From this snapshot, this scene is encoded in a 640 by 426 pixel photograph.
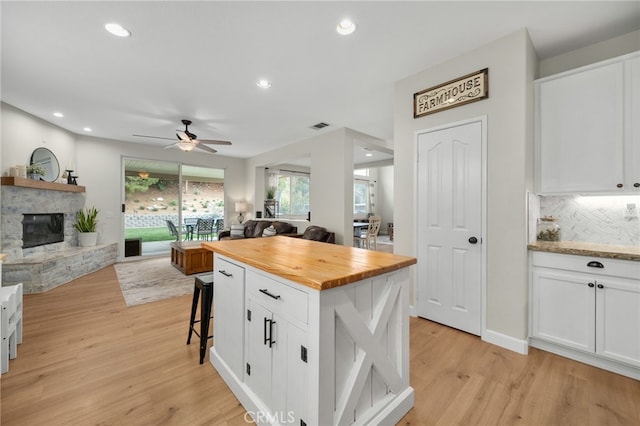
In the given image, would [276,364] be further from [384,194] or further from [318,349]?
[384,194]

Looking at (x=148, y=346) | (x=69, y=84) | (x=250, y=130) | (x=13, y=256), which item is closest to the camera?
(x=148, y=346)

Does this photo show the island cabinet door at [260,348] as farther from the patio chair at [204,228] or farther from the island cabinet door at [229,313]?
the patio chair at [204,228]

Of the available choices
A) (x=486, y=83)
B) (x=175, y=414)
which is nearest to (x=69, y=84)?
(x=175, y=414)

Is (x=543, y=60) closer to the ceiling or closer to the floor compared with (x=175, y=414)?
closer to the ceiling

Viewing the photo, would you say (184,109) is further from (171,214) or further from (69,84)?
(171,214)

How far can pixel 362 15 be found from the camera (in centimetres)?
204

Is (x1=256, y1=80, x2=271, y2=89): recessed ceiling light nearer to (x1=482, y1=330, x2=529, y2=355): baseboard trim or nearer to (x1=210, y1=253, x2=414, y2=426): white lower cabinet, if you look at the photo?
(x1=210, y1=253, x2=414, y2=426): white lower cabinet

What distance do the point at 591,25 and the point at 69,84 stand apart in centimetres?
551

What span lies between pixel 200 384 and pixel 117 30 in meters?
2.97

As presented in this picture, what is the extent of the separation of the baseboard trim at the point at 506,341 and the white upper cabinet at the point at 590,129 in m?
1.38

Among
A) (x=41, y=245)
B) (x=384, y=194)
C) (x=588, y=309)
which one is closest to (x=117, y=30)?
(x=41, y=245)

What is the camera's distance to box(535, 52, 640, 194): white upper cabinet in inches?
79.4

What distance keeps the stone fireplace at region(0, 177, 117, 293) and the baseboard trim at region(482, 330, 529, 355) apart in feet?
19.0

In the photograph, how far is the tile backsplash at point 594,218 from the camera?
223cm
